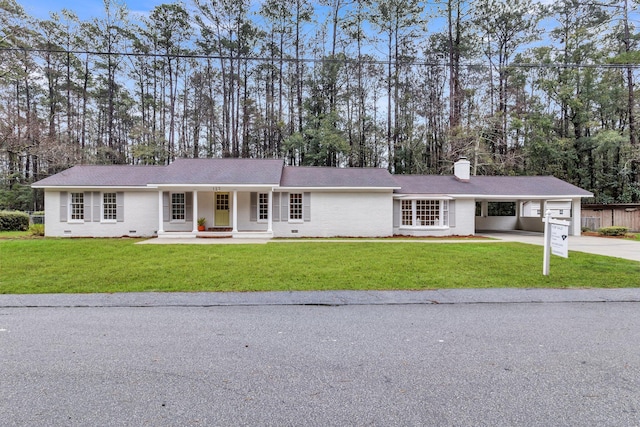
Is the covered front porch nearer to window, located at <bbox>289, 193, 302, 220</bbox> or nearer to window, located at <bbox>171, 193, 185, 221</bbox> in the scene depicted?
window, located at <bbox>171, 193, 185, 221</bbox>

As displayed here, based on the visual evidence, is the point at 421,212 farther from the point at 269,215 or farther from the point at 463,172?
the point at 269,215

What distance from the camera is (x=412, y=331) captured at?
4.20 m

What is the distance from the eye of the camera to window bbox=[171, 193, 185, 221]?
16406 millimetres

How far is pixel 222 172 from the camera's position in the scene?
16578 millimetres

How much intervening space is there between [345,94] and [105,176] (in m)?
20.7

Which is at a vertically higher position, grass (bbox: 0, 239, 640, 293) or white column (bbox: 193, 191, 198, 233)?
white column (bbox: 193, 191, 198, 233)

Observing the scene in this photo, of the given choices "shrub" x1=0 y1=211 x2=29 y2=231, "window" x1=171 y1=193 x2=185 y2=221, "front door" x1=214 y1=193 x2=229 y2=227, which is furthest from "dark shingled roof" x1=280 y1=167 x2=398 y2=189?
"shrub" x1=0 y1=211 x2=29 y2=231

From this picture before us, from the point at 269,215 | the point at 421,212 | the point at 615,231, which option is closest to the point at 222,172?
the point at 269,215

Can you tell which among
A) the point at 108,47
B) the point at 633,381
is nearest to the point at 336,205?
the point at 633,381

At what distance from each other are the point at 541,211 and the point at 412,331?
19551mm

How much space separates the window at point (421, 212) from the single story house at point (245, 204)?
0.16 ft

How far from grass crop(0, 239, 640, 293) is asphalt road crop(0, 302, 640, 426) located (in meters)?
1.63

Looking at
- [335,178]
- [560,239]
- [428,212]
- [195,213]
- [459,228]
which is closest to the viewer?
[560,239]

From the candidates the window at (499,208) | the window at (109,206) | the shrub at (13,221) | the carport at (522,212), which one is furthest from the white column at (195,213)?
the window at (499,208)
